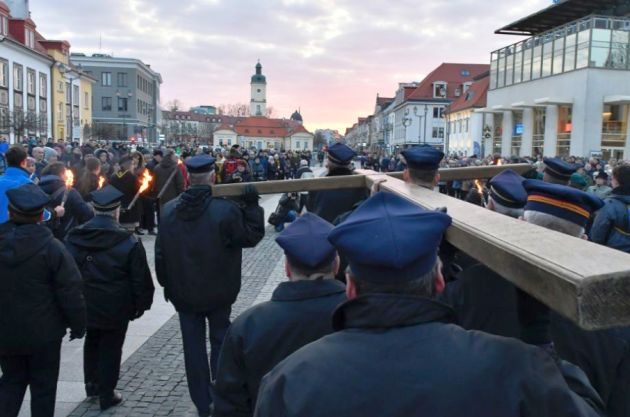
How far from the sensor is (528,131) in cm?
4194

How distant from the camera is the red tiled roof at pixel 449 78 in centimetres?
8819

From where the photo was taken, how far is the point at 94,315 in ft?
16.5

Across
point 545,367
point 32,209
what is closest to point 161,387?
point 32,209

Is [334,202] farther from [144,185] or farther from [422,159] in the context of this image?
[144,185]

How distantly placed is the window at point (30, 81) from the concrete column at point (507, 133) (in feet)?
117

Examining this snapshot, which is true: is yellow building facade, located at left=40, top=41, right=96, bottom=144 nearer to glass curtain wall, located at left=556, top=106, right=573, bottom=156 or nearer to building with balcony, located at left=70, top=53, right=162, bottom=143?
building with balcony, located at left=70, top=53, right=162, bottom=143

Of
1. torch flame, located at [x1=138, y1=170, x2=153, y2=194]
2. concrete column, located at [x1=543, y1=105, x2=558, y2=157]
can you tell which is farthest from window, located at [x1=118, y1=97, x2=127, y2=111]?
torch flame, located at [x1=138, y1=170, x2=153, y2=194]

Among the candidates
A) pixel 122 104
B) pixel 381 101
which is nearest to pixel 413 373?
pixel 122 104

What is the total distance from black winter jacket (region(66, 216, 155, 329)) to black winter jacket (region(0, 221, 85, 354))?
601mm

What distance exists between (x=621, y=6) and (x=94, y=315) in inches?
1629

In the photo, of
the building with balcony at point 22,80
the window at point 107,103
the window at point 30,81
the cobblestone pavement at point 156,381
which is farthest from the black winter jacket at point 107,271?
the window at point 107,103

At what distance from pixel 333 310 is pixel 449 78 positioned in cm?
9205

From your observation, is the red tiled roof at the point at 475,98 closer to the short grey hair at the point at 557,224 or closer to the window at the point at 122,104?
the window at the point at 122,104

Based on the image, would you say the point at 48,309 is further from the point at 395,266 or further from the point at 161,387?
the point at 395,266
